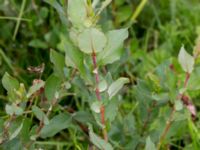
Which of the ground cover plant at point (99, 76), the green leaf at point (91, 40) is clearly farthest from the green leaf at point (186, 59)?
the green leaf at point (91, 40)

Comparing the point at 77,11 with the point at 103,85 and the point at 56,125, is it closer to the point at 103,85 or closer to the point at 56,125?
the point at 103,85

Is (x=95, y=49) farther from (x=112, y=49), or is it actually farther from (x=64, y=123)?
(x=64, y=123)

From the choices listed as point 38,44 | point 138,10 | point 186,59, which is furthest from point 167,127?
point 138,10

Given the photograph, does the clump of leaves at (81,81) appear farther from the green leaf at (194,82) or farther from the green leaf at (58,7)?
the green leaf at (194,82)

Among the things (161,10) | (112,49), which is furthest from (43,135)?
(161,10)

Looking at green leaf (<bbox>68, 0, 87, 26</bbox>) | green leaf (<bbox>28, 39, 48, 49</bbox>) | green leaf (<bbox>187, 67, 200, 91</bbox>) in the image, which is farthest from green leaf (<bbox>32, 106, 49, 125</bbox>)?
green leaf (<bbox>28, 39, 48, 49</bbox>)

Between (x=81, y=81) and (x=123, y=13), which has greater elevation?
(x=81, y=81)

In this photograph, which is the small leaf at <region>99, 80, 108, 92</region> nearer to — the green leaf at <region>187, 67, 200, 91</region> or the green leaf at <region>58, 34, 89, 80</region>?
the green leaf at <region>58, 34, 89, 80</region>
